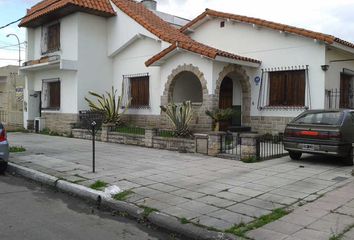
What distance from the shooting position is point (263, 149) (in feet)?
39.1

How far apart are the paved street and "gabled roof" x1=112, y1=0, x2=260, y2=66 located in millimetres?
8529

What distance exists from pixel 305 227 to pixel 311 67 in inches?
400

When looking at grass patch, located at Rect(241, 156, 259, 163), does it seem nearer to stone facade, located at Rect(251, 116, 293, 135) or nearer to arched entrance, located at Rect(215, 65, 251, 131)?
arched entrance, located at Rect(215, 65, 251, 131)

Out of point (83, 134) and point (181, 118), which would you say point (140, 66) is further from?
point (181, 118)

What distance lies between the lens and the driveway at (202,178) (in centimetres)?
610

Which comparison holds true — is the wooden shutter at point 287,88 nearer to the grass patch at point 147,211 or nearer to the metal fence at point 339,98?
the metal fence at point 339,98

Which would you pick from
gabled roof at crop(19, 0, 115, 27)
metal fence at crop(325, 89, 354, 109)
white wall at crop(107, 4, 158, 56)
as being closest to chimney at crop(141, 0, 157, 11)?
gabled roof at crop(19, 0, 115, 27)

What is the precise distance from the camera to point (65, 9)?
18125 millimetres

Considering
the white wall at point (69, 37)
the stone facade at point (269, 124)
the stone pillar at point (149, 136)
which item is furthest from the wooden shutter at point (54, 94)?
Answer: the stone facade at point (269, 124)

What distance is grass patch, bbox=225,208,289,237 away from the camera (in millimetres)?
4988

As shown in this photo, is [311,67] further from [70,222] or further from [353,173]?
[70,222]

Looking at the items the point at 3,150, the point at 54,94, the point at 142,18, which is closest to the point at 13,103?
the point at 54,94

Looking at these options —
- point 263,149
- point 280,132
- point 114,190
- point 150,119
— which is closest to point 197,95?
point 150,119

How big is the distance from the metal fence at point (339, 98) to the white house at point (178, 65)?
4cm
